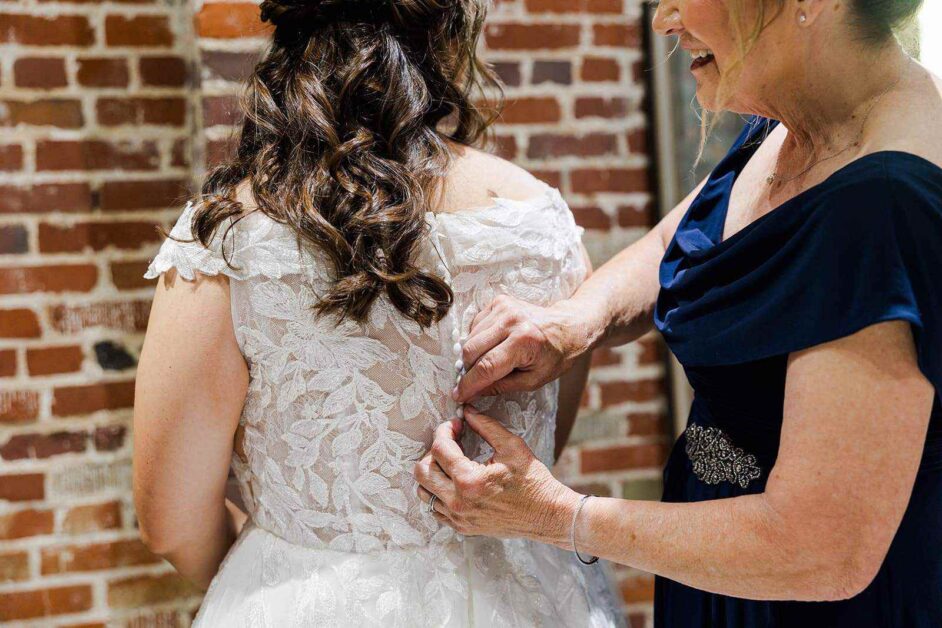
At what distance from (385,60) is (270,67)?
0.18m

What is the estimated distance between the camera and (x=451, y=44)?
1.29 metres

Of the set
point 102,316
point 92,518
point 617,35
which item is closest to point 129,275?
point 102,316

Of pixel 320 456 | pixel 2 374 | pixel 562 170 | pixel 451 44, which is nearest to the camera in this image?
pixel 320 456

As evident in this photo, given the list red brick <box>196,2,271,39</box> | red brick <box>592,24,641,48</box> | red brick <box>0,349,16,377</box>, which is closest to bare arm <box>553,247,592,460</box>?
red brick <box>592,24,641,48</box>

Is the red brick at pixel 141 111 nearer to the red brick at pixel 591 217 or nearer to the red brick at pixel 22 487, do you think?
the red brick at pixel 22 487

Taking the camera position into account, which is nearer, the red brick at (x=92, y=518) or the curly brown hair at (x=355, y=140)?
the curly brown hair at (x=355, y=140)

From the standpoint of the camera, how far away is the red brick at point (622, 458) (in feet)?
6.86

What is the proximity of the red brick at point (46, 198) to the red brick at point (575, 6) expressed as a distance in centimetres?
108

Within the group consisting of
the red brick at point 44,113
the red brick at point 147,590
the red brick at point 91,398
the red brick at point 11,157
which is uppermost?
the red brick at point 44,113

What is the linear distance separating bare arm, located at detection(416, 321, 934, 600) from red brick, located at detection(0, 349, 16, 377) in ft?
4.39

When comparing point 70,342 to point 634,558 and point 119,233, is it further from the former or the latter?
point 634,558

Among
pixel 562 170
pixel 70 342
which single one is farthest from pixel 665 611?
pixel 70 342

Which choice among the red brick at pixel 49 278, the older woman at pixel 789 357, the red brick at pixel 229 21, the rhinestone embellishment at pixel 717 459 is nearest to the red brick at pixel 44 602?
the red brick at pixel 49 278

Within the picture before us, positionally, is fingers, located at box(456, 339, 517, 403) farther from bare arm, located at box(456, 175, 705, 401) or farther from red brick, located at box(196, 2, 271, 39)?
red brick, located at box(196, 2, 271, 39)
